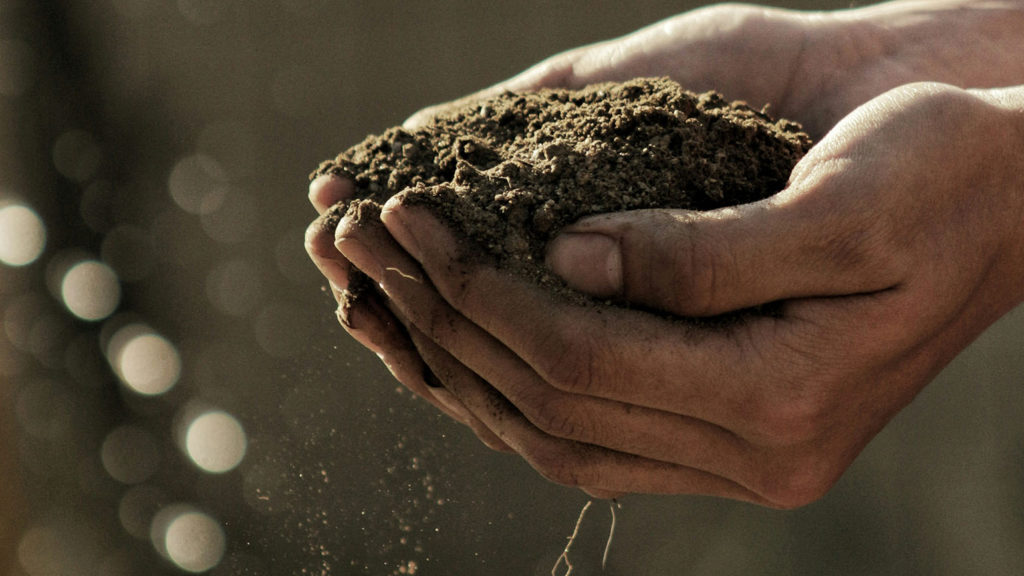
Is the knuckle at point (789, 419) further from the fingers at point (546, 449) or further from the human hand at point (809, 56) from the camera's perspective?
the human hand at point (809, 56)

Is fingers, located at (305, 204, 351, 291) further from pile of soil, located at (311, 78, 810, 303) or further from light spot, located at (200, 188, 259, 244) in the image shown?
light spot, located at (200, 188, 259, 244)

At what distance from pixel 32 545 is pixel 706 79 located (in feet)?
10.2

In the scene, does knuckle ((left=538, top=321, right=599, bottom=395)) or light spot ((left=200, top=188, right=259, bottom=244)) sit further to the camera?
light spot ((left=200, top=188, right=259, bottom=244))

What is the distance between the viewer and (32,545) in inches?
117

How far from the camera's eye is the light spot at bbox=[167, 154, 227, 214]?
271 centimetres

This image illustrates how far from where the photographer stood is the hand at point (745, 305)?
3.18 ft

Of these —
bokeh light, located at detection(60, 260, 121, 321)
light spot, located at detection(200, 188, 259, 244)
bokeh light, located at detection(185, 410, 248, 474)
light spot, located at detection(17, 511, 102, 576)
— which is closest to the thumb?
light spot, located at detection(200, 188, 259, 244)

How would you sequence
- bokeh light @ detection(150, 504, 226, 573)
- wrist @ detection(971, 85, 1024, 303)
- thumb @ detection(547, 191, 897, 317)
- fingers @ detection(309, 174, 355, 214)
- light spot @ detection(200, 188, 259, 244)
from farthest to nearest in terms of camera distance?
bokeh light @ detection(150, 504, 226, 573) < light spot @ detection(200, 188, 259, 244) < fingers @ detection(309, 174, 355, 214) < wrist @ detection(971, 85, 1024, 303) < thumb @ detection(547, 191, 897, 317)

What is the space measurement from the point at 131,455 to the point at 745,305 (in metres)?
2.72

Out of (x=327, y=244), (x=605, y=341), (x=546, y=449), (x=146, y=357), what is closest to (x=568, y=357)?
(x=605, y=341)

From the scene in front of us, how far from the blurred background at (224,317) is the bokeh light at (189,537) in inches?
0.4

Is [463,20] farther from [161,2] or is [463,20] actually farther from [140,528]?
[140,528]

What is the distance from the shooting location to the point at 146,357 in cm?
284

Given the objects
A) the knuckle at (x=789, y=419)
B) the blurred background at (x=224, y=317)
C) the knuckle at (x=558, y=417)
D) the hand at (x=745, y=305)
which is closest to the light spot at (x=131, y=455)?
the blurred background at (x=224, y=317)
